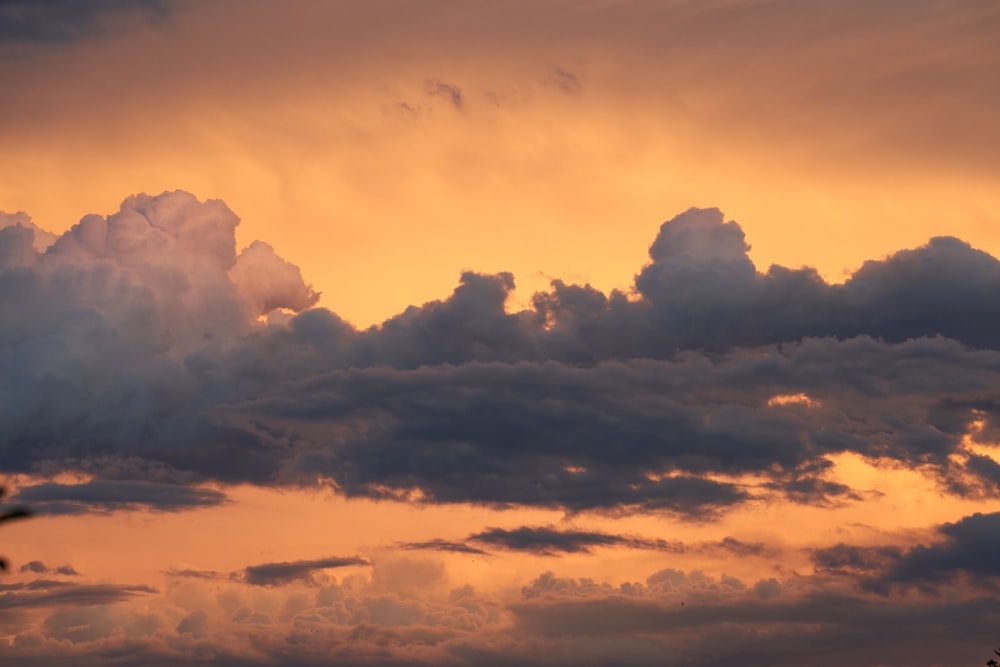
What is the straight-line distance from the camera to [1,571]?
29281 millimetres

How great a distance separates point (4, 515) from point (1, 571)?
285 centimetres

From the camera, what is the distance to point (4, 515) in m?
27.4

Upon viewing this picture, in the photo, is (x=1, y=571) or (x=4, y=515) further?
(x=1, y=571)
